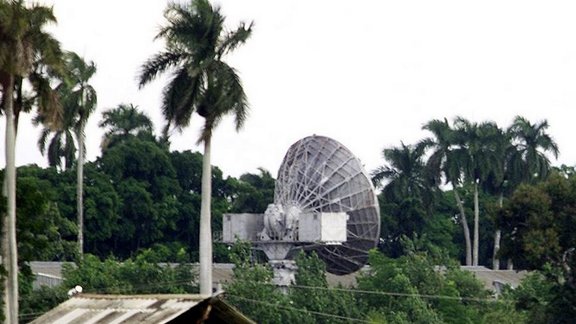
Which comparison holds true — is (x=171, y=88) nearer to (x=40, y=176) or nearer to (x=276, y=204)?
(x=276, y=204)

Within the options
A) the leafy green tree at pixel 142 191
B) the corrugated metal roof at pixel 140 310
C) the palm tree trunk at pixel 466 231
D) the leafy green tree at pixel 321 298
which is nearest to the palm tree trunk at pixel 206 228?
the leafy green tree at pixel 321 298

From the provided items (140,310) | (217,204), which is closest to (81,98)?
(217,204)

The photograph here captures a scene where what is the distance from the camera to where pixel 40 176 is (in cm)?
13675

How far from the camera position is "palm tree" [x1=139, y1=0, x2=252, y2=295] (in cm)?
8031

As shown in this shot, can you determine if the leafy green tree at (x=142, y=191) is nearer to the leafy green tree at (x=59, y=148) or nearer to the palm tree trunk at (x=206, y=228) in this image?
the leafy green tree at (x=59, y=148)

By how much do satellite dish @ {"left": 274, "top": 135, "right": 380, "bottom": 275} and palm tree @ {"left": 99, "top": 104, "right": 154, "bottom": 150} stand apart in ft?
122

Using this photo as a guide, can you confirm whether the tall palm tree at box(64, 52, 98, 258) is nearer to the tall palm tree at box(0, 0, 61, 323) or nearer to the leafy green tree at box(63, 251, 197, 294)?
the leafy green tree at box(63, 251, 197, 294)

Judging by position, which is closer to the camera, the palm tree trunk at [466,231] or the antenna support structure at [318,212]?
the antenna support structure at [318,212]

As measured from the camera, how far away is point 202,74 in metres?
80.9

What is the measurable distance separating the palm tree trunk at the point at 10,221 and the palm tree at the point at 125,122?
Answer: 92.2 meters

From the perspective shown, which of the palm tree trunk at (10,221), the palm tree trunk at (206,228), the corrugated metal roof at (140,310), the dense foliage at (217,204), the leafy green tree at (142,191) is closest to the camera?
the corrugated metal roof at (140,310)

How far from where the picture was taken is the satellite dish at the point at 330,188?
11631cm

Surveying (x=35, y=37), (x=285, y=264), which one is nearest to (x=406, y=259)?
(x=285, y=264)

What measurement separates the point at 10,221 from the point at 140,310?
28336mm
